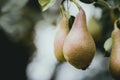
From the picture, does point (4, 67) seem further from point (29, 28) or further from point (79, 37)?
point (79, 37)

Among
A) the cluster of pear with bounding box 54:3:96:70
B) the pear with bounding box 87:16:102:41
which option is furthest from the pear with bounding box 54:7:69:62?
the pear with bounding box 87:16:102:41

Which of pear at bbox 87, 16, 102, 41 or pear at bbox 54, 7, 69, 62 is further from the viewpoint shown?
pear at bbox 87, 16, 102, 41

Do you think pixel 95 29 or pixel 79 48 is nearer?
pixel 79 48

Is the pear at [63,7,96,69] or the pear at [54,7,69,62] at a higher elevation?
the pear at [63,7,96,69]

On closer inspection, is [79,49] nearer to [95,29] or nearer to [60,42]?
[60,42]

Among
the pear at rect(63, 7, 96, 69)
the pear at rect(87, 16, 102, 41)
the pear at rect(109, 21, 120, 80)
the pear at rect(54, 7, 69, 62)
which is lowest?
the pear at rect(87, 16, 102, 41)

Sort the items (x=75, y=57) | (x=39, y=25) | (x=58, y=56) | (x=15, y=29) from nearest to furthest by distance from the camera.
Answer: (x=75, y=57) < (x=58, y=56) < (x=15, y=29) < (x=39, y=25)

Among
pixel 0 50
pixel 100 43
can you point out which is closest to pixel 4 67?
pixel 0 50

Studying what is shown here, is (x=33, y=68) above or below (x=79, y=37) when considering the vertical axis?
below

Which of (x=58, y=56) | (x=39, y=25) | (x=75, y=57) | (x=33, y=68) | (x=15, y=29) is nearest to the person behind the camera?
(x=75, y=57)

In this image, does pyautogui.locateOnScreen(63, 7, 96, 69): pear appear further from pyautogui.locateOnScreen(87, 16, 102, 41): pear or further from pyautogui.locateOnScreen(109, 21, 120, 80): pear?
pyautogui.locateOnScreen(87, 16, 102, 41): pear

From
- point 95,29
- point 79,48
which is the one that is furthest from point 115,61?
point 95,29
